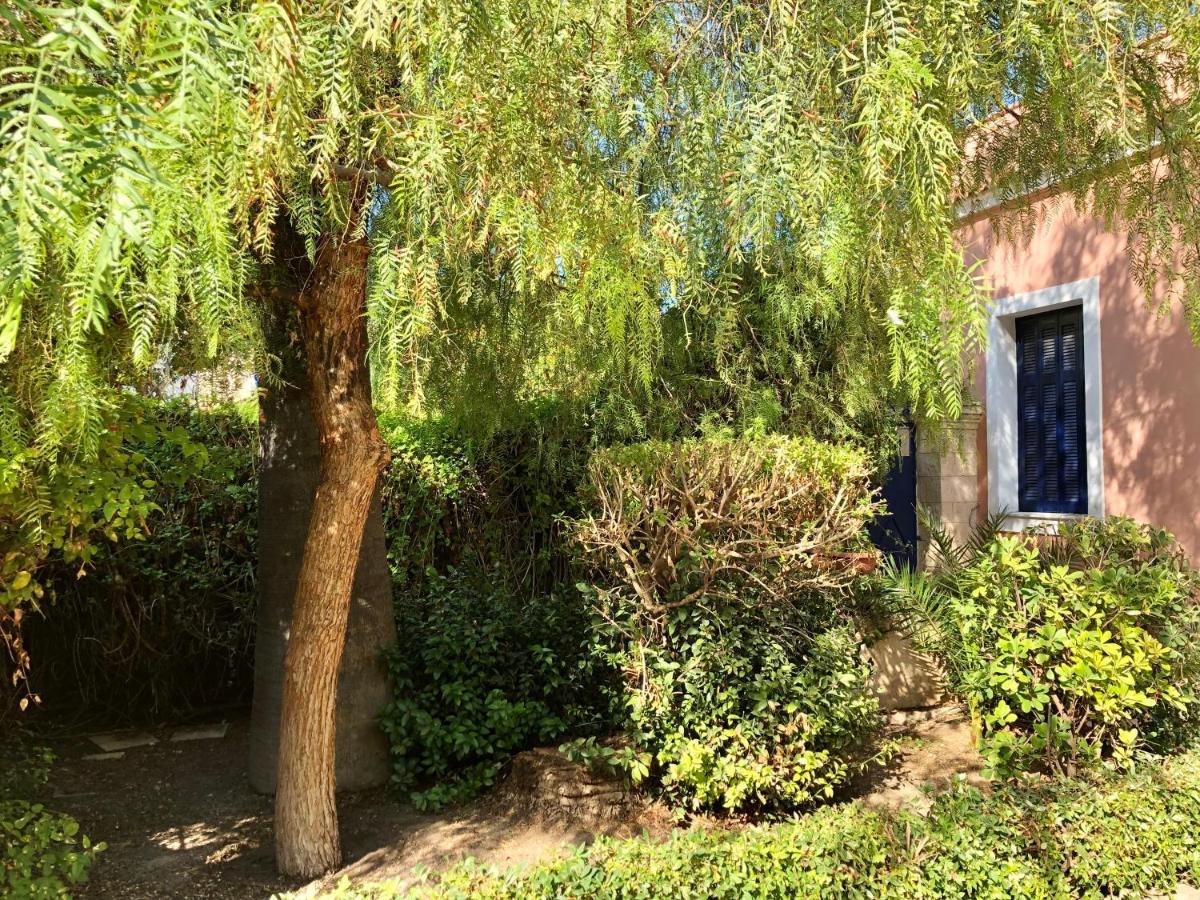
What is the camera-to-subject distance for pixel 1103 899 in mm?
3643

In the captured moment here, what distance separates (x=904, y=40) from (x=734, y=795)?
3349 mm

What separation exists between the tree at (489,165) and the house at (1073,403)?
147 inches

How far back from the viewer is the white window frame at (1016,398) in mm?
7367

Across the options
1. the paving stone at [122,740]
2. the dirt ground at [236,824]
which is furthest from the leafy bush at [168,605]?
the dirt ground at [236,824]

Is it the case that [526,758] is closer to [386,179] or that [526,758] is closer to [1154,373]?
[386,179]

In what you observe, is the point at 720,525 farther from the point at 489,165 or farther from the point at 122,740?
the point at 122,740

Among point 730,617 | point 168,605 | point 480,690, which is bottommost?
point 480,690

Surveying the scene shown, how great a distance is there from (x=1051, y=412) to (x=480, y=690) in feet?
19.9

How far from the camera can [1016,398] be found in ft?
27.2

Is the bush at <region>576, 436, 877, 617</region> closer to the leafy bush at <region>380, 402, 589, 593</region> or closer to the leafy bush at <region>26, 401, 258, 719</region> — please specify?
the leafy bush at <region>380, 402, 589, 593</region>

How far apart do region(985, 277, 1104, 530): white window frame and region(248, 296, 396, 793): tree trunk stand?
18.7ft

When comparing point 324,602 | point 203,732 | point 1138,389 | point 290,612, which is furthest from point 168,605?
point 1138,389

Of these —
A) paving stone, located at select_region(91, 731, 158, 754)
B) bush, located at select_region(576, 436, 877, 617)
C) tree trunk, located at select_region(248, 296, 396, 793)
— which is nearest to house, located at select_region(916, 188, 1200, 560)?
bush, located at select_region(576, 436, 877, 617)

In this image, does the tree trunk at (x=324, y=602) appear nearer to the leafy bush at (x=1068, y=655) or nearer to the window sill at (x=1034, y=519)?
the leafy bush at (x=1068, y=655)
